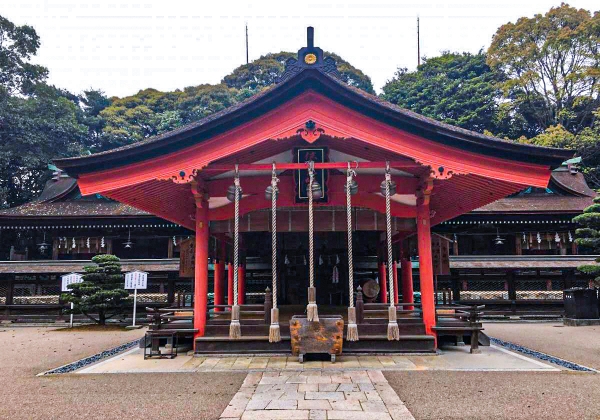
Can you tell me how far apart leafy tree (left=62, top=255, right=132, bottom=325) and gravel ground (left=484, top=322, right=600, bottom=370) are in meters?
14.2

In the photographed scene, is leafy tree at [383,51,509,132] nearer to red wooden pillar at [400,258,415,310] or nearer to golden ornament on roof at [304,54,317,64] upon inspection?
red wooden pillar at [400,258,415,310]

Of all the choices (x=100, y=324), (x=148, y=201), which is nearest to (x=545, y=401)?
(x=148, y=201)

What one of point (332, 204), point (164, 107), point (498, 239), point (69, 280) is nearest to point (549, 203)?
point (498, 239)

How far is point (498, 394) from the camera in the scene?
589 centimetres

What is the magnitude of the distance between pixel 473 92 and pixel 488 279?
92.2 feet

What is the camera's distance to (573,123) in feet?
127

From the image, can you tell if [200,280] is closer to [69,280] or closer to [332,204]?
[332,204]

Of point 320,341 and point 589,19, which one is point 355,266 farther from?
point 589,19

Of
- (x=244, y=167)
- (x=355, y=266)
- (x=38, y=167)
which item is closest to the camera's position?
(x=244, y=167)

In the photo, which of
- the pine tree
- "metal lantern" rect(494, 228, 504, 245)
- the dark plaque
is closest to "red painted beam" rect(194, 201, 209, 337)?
the dark plaque

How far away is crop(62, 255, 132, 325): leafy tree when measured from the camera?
54.6 ft

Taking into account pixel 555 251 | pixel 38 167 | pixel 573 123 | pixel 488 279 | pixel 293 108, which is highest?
pixel 573 123

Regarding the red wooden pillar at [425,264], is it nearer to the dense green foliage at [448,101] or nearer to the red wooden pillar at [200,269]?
the red wooden pillar at [200,269]

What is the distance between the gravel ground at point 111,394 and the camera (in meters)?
5.29
